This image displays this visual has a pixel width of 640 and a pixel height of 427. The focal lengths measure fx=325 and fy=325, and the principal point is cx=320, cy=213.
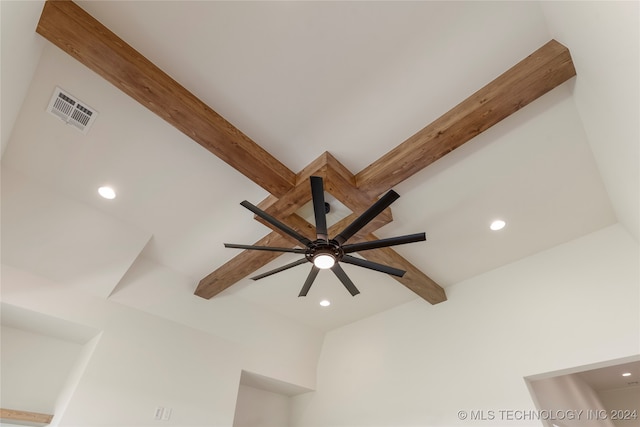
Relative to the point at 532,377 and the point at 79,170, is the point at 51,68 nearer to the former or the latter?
the point at 79,170

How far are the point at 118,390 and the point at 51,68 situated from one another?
2864 millimetres

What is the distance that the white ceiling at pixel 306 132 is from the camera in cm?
183

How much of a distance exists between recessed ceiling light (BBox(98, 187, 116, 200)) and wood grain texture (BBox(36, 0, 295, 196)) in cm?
123

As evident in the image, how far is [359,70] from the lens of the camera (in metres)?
2.09

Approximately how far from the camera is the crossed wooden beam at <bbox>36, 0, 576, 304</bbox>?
6.04 feet

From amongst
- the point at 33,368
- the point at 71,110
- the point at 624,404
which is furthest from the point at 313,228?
the point at 624,404

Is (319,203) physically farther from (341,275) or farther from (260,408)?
(260,408)

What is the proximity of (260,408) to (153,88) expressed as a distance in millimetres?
4622

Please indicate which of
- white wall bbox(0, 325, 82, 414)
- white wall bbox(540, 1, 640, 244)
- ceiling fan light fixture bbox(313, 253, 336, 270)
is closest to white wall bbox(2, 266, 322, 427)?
white wall bbox(0, 325, 82, 414)

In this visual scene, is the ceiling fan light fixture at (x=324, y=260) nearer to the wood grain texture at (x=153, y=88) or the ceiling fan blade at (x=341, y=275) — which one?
the ceiling fan blade at (x=341, y=275)

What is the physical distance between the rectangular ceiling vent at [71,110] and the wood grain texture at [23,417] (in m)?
2.64

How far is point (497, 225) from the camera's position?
316 cm

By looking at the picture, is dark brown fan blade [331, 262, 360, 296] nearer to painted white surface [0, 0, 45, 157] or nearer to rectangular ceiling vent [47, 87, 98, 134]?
rectangular ceiling vent [47, 87, 98, 134]

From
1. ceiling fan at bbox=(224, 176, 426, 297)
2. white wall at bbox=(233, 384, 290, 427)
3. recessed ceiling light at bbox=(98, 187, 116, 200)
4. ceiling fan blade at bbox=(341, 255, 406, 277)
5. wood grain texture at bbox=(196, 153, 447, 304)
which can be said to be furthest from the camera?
white wall at bbox=(233, 384, 290, 427)
